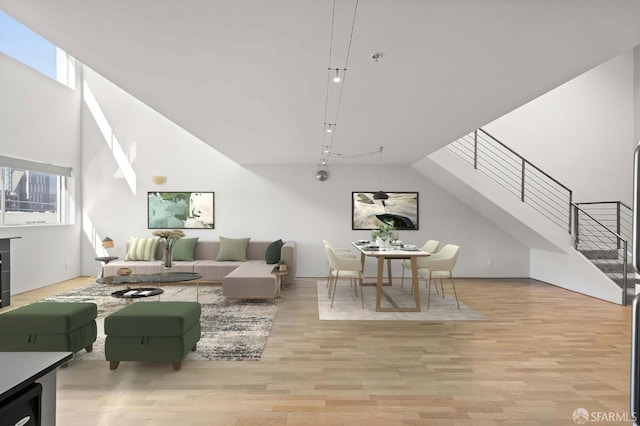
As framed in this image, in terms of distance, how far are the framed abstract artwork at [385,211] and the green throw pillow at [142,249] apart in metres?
4.14

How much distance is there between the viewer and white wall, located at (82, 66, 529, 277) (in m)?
8.13

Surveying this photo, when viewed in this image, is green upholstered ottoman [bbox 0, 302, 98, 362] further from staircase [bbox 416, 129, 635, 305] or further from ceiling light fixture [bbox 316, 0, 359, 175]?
staircase [bbox 416, 129, 635, 305]

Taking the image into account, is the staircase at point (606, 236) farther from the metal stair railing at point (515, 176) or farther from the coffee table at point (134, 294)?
the coffee table at point (134, 294)

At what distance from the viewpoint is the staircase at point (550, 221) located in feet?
20.4

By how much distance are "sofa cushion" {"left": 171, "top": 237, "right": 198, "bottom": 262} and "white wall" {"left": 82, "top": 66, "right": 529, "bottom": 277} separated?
44cm

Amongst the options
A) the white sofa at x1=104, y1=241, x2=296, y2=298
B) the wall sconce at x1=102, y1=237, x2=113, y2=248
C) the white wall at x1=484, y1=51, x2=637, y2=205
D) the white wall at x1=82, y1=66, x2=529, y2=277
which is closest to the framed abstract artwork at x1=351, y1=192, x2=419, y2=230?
the white wall at x1=82, y1=66, x2=529, y2=277

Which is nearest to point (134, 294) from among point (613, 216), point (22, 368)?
point (22, 368)

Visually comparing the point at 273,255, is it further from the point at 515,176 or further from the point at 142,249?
the point at 515,176

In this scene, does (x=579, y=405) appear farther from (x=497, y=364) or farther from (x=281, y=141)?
(x=281, y=141)

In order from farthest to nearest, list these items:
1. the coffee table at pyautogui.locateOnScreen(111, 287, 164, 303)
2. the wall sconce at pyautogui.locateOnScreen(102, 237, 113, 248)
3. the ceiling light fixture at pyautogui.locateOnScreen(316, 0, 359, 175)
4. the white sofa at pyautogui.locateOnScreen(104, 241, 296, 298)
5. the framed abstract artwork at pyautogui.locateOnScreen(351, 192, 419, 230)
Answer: the framed abstract artwork at pyautogui.locateOnScreen(351, 192, 419, 230) → the wall sconce at pyautogui.locateOnScreen(102, 237, 113, 248) → the white sofa at pyautogui.locateOnScreen(104, 241, 296, 298) → the coffee table at pyautogui.locateOnScreen(111, 287, 164, 303) → the ceiling light fixture at pyautogui.locateOnScreen(316, 0, 359, 175)

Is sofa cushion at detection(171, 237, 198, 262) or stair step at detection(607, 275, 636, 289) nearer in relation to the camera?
stair step at detection(607, 275, 636, 289)

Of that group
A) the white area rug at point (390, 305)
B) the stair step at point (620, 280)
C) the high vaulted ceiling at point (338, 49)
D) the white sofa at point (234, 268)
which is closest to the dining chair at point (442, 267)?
the white area rug at point (390, 305)

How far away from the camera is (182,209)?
8.23 m

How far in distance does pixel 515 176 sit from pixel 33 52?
9.77 m
